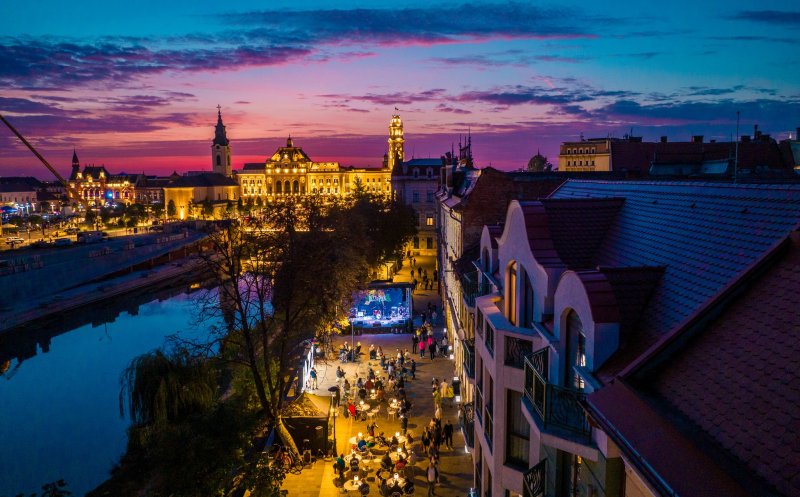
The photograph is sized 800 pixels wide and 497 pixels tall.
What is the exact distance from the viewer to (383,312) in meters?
37.5

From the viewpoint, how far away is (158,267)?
78750 mm

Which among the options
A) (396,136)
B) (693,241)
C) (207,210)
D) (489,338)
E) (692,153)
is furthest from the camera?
(207,210)

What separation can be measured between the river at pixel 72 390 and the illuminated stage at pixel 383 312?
10361 mm

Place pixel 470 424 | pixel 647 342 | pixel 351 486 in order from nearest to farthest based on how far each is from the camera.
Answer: pixel 647 342 < pixel 470 424 < pixel 351 486

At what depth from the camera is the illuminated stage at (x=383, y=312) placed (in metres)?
37.3

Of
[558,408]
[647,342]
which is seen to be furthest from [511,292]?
[647,342]

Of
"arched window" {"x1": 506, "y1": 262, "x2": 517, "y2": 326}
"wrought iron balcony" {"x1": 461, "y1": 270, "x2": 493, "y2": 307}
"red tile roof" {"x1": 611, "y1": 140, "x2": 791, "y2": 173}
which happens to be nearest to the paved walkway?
"wrought iron balcony" {"x1": 461, "y1": 270, "x2": 493, "y2": 307}

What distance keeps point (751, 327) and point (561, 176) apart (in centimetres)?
2630

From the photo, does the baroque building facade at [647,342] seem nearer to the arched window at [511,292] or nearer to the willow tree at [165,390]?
the arched window at [511,292]

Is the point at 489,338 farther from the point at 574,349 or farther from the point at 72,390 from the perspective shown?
the point at 72,390

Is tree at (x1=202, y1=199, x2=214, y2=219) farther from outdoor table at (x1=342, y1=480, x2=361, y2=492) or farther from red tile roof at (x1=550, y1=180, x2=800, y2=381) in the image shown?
red tile roof at (x1=550, y1=180, x2=800, y2=381)

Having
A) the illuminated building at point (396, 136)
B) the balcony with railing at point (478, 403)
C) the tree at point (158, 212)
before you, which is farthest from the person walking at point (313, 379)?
the tree at point (158, 212)

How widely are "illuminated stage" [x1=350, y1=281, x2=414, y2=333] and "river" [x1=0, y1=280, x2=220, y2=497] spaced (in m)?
10.4

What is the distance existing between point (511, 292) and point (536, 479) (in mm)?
4258
